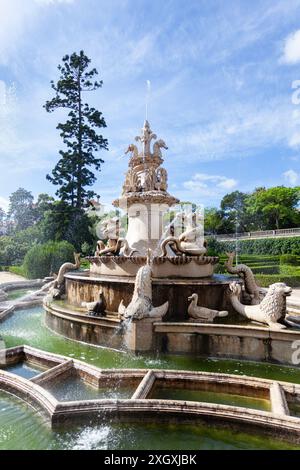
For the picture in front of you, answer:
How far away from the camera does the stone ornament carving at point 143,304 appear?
7074mm

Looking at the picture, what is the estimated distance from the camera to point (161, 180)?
46.1 ft

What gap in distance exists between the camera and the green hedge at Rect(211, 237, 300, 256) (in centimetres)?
Answer: 4184

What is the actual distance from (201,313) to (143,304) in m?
1.51

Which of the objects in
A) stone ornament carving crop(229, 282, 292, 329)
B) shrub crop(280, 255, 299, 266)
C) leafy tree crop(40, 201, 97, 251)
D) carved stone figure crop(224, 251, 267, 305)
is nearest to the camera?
stone ornament carving crop(229, 282, 292, 329)

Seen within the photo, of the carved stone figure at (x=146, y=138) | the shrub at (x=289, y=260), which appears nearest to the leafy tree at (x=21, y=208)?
the shrub at (x=289, y=260)

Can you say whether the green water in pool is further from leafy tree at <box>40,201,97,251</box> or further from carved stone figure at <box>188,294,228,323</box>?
leafy tree at <box>40,201,97,251</box>

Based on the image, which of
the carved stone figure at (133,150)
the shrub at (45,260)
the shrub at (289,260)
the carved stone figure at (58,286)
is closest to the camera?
the carved stone figure at (58,286)

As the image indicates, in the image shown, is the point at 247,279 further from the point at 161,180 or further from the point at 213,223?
the point at 213,223

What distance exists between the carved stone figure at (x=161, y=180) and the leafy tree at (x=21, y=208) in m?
56.2

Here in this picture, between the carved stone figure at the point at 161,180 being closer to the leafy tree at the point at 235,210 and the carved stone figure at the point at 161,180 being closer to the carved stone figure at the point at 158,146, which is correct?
the carved stone figure at the point at 158,146

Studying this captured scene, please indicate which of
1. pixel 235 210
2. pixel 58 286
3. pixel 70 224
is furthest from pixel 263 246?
pixel 58 286

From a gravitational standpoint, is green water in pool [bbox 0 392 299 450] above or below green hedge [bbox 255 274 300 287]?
below

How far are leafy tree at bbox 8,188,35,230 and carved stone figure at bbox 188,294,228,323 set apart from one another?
205 feet

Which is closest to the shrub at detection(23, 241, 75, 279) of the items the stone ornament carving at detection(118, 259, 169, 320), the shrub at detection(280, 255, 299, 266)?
the stone ornament carving at detection(118, 259, 169, 320)
